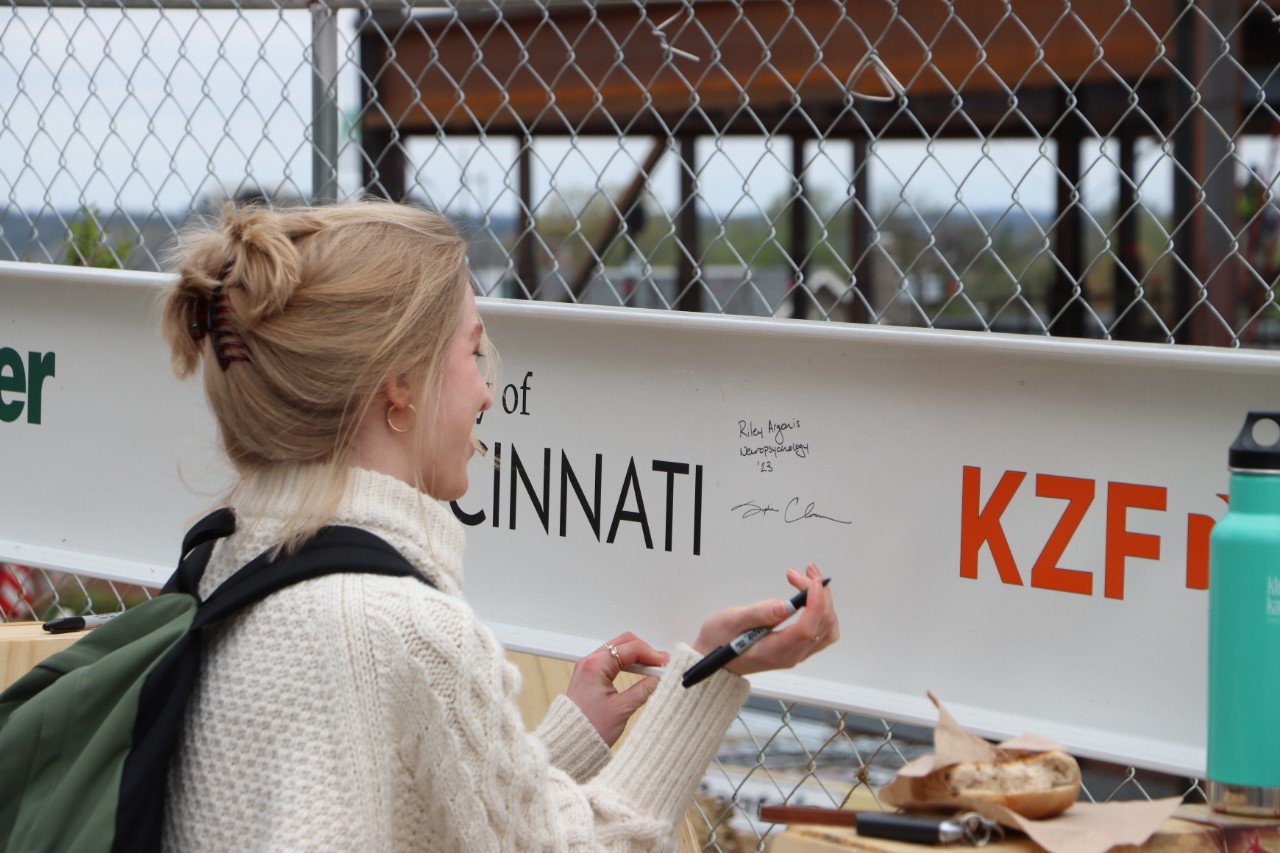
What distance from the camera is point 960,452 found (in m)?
1.90

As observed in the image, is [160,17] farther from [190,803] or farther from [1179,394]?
[1179,394]

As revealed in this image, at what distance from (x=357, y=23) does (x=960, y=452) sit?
2.37m

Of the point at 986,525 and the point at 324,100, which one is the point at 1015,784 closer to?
the point at 986,525

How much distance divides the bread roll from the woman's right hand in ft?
1.09

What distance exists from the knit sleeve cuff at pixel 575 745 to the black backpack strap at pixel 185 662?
0.40 meters

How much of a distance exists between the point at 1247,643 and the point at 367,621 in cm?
91

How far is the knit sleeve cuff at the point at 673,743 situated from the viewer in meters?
1.59

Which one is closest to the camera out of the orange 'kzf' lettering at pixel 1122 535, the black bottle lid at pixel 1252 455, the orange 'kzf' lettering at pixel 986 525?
the black bottle lid at pixel 1252 455

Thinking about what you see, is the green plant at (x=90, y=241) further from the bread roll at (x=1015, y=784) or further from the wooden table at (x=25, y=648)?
the bread roll at (x=1015, y=784)

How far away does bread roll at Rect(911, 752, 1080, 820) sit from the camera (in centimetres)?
123

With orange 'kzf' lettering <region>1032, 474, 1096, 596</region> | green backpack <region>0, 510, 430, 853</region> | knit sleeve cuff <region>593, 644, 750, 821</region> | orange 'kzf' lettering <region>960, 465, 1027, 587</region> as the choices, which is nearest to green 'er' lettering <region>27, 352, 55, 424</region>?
green backpack <region>0, 510, 430, 853</region>

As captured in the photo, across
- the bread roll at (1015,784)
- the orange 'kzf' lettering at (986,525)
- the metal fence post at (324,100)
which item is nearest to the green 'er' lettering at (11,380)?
the metal fence post at (324,100)

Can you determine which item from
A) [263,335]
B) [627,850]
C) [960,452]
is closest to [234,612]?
[263,335]
